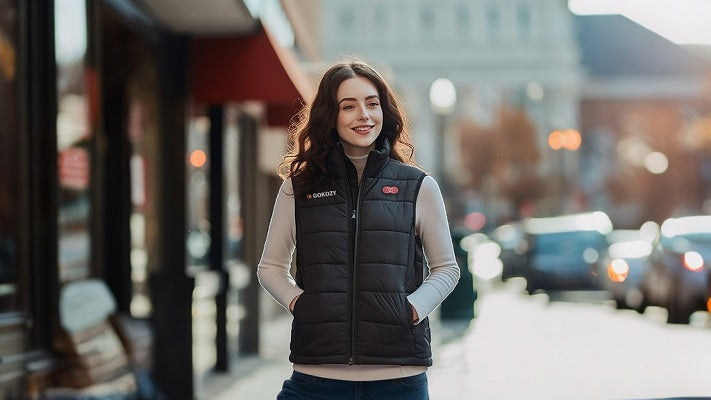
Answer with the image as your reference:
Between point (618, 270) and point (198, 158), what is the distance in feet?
36.6

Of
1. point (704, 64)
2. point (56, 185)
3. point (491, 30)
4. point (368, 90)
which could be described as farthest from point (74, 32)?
point (704, 64)

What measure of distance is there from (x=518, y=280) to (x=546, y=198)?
1920 inches

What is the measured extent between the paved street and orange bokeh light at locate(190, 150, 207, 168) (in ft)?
6.85

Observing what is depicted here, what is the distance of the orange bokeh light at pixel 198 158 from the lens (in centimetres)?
1099

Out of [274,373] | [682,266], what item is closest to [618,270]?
[682,266]

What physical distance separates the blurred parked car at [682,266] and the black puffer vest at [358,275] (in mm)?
13798

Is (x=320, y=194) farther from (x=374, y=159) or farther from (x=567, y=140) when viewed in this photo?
(x=567, y=140)

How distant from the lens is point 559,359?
12.4 meters

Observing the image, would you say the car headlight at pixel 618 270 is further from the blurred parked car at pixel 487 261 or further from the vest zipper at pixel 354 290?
the vest zipper at pixel 354 290

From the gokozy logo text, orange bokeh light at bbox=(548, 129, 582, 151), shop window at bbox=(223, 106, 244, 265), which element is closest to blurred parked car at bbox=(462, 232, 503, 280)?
orange bokeh light at bbox=(548, 129, 582, 151)

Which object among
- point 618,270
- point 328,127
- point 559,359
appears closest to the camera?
point 328,127

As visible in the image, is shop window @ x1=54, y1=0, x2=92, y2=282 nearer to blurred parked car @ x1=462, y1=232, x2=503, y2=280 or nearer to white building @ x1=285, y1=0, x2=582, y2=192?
blurred parked car @ x1=462, y1=232, x2=503, y2=280

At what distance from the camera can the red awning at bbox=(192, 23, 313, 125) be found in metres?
9.59

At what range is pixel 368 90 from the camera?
11.6 feet
